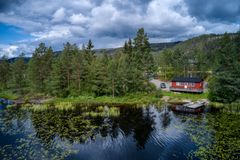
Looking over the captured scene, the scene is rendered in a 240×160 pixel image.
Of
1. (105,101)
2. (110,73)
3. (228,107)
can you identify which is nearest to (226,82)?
(228,107)

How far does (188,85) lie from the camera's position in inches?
1989

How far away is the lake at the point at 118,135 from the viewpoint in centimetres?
2002

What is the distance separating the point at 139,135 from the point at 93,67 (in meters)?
25.5

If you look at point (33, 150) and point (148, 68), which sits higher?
point (148, 68)

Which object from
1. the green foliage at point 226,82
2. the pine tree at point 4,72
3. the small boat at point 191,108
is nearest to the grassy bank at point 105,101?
the small boat at point 191,108

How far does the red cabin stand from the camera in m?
49.0

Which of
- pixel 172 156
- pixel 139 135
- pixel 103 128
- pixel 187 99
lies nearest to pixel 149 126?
pixel 139 135

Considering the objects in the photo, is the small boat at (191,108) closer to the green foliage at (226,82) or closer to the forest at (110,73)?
the green foliage at (226,82)

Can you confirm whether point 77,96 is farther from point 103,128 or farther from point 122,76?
point 103,128

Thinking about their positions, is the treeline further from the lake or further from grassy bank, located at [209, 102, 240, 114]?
grassy bank, located at [209, 102, 240, 114]

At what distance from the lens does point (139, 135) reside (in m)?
25.2

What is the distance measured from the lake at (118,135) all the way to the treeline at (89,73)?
12361 mm

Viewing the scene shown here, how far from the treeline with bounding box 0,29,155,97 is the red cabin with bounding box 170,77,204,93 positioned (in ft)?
22.8

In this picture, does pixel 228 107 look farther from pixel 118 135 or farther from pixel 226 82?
pixel 118 135
